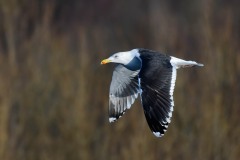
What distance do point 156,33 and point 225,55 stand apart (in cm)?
290

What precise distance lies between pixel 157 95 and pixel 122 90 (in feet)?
2.96

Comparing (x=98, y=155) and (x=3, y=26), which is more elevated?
(x=3, y=26)

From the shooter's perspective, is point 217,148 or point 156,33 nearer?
point 217,148

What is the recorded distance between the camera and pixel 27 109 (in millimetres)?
11812

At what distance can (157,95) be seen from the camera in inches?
Result: 340

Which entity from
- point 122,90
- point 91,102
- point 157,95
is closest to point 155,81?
point 157,95

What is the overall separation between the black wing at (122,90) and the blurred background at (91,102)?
4.68 ft

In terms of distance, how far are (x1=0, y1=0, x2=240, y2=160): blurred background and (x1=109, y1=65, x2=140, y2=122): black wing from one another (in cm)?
143

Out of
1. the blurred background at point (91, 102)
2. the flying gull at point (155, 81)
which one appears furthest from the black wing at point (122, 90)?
the blurred background at point (91, 102)

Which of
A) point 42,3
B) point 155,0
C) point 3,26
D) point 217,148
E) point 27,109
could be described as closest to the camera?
point 217,148

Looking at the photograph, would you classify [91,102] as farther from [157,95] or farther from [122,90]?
[157,95]

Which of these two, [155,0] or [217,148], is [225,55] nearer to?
[217,148]

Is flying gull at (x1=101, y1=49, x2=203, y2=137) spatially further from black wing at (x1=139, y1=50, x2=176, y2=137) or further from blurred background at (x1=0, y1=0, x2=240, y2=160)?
blurred background at (x1=0, y1=0, x2=240, y2=160)

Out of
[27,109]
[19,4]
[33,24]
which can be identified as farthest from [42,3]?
[27,109]
